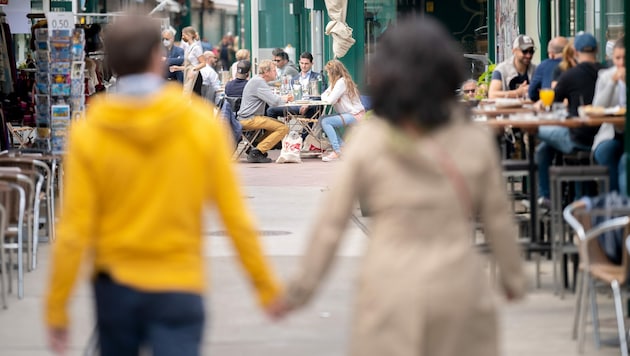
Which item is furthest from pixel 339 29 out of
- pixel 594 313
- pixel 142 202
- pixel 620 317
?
pixel 142 202

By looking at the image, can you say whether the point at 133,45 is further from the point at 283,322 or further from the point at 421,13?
the point at 421,13

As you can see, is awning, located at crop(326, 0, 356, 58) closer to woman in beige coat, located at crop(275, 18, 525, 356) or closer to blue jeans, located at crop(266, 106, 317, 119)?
blue jeans, located at crop(266, 106, 317, 119)

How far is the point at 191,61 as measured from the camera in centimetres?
2509

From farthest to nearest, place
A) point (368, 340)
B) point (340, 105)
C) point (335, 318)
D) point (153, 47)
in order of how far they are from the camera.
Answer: point (340, 105)
point (335, 318)
point (153, 47)
point (368, 340)

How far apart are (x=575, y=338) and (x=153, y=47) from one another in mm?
4114

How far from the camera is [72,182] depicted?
13.5ft

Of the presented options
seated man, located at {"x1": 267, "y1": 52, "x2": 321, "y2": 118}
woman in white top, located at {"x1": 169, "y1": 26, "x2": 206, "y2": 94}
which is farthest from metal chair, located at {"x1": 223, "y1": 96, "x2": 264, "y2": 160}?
woman in white top, located at {"x1": 169, "y1": 26, "x2": 206, "y2": 94}

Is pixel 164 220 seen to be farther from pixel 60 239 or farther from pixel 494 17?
pixel 494 17

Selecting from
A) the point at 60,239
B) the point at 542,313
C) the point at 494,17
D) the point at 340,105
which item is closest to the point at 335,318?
the point at 542,313

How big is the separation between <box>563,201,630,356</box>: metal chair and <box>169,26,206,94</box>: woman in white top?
15982mm

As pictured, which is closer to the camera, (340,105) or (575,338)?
(575,338)

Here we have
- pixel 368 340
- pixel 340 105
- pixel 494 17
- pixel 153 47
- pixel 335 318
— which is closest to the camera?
pixel 368 340

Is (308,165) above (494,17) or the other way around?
the other way around

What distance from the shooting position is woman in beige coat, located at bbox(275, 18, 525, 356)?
383 centimetres
